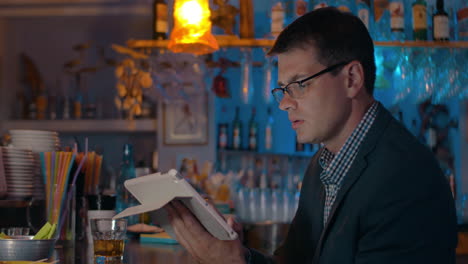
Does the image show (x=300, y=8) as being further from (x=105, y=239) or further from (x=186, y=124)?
(x=105, y=239)

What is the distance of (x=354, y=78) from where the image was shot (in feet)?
5.99

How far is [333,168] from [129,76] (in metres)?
3.03

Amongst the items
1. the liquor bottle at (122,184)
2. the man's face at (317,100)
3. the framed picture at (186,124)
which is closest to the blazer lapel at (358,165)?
the man's face at (317,100)

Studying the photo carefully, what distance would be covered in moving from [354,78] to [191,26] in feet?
5.26

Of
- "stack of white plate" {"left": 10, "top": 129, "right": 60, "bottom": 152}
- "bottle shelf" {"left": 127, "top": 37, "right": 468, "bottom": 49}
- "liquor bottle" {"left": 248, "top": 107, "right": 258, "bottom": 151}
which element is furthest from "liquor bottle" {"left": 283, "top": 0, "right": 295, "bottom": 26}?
"liquor bottle" {"left": 248, "top": 107, "right": 258, "bottom": 151}

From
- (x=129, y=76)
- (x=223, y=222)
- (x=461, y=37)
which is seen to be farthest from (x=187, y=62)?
(x=223, y=222)

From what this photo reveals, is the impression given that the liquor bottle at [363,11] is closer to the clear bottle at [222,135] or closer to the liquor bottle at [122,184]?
the liquor bottle at [122,184]

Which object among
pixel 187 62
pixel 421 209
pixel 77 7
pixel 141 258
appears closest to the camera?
pixel 421 209

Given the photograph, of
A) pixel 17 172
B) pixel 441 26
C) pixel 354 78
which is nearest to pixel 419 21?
pixel 441 26

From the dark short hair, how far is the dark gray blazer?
19cm

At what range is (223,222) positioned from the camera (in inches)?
61.7

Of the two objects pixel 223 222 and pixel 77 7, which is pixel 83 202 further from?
pixel 77 7

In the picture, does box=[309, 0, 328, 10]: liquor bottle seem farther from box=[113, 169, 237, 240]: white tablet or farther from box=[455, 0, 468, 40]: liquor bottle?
box=[113, 169, 237, 240]: white tablet

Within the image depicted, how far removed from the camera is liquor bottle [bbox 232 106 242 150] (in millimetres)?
6141
